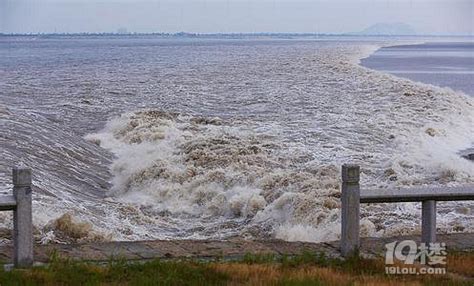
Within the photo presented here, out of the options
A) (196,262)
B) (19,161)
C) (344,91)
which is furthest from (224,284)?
(344,91)

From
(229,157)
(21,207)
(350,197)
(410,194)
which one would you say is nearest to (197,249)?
(350,197)

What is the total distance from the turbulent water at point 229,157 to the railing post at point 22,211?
192 inches

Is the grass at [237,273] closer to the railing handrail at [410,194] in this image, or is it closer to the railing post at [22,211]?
the railing post at [22,211]

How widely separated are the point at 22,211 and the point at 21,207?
45 millimetres

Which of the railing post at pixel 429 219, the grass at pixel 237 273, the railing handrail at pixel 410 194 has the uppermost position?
the railing handrail at pixel 410 194

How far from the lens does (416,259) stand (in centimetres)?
820

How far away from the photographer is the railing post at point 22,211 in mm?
7371

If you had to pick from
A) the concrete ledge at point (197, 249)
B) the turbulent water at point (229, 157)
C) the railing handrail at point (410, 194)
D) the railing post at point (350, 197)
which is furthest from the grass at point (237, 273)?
the turbulent water at point (229, 157)

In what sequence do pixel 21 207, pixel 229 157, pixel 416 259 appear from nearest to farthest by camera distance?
pixel 21 207 → pixel 416 259 → pixel 229 157

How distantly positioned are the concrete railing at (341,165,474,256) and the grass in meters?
0.25

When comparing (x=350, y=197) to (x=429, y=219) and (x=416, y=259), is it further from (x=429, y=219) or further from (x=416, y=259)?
(x=416, y=259)

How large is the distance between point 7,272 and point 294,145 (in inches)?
576

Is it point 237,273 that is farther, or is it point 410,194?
point 410,194

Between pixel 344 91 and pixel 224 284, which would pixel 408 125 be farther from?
pixel 224 284
